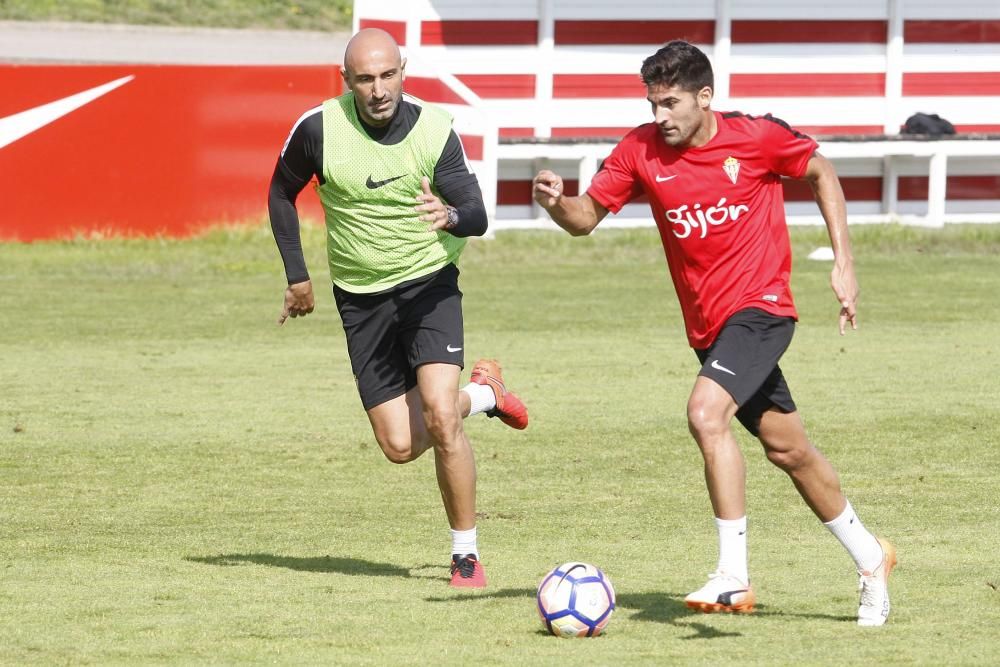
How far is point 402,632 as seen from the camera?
6988 mm

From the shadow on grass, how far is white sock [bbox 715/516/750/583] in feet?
5.42

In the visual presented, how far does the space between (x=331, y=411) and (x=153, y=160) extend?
954 centimetres

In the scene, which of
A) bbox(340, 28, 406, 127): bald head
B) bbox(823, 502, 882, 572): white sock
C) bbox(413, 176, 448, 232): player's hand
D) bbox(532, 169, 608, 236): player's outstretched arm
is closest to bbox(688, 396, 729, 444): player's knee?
bbox(823, 502, 882, 572): white sock

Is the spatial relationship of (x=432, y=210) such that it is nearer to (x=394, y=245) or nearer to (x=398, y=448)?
(x=394, y=245)

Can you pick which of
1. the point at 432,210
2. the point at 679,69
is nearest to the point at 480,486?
the point at 432,210

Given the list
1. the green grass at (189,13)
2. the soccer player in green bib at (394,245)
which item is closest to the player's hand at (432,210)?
the soccer player in green bib at (394,245)

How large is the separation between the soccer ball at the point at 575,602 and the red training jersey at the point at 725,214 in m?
1.12

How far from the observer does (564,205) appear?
740 centimetres

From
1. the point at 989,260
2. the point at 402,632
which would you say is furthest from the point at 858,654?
the point at 989,260

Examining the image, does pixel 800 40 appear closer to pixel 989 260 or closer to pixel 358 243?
pixel 989 260

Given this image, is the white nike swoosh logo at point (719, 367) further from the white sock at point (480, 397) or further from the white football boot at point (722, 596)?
the white sock at point (480, 397)

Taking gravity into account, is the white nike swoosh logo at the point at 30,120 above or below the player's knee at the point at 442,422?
above

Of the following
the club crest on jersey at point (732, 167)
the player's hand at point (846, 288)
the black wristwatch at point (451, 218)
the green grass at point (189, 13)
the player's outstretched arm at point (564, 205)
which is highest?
the green grass at point (189, 13)

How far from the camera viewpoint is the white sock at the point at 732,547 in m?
7.11
